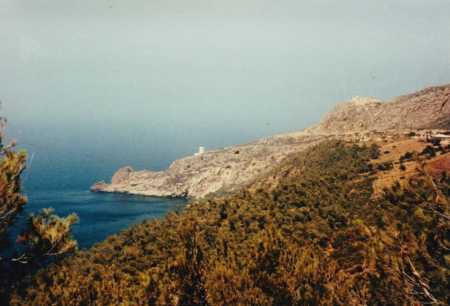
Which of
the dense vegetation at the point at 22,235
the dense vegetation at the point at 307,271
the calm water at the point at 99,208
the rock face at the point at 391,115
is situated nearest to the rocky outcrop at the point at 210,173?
the calm water at the point at 99,208

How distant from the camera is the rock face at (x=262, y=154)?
122094 millimetres

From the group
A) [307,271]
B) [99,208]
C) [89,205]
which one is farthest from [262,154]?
[307,271]

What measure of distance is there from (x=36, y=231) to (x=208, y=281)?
31.0 ft

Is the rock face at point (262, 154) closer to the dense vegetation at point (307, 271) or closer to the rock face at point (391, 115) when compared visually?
the rock face at point (391, 115)

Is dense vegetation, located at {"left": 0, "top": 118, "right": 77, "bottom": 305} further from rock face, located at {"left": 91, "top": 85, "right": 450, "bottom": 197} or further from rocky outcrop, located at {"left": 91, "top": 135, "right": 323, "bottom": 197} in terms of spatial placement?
rocky outcrop, located at {"left": 91, "top": 135, "right": 323, "bottom": 197}

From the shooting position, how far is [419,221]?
35.0 ft

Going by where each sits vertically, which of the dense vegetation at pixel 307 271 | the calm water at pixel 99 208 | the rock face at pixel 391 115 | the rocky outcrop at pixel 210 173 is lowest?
the calm water at pixel 99 208

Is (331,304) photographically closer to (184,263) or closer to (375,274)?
(375,274)

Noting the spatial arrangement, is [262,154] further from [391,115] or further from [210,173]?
[391,115]

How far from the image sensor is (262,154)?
145875mm

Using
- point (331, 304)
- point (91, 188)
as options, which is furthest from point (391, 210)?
point (91, 188)

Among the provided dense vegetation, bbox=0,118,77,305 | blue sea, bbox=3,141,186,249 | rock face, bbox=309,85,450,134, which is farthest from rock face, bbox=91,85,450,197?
dense vegetation, bbox=0,118,77,305

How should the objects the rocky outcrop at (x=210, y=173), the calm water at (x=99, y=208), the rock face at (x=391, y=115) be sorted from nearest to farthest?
the calm water at (x=99, y=208) < the rock face at (x=391, y=115) < the rocky outcrop at (x=210, y=173)

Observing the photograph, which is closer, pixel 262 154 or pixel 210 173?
pixel 262 154
